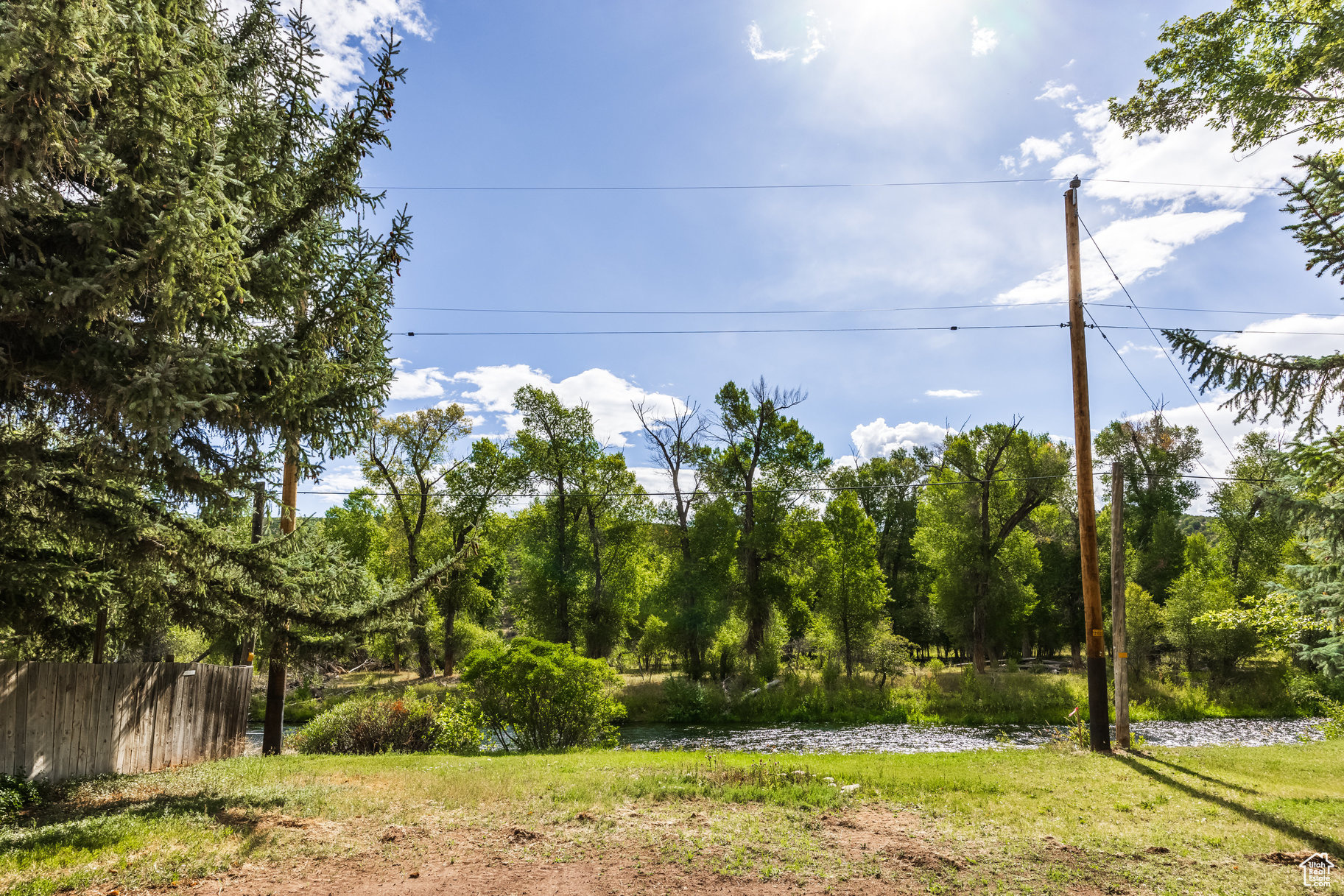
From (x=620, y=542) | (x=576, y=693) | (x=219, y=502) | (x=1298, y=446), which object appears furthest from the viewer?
(x=620, y=542)

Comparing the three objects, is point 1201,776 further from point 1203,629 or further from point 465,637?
point 465,637

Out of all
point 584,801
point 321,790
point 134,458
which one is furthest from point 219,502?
point 584,801

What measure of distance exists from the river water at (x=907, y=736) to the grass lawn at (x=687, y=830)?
8074 mm

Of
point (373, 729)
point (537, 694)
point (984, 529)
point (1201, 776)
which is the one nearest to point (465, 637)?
point (373, 729)

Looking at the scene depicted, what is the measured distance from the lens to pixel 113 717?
11.4 meters

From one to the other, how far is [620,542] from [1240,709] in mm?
25705

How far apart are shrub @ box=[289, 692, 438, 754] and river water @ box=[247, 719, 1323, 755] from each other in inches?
89.3

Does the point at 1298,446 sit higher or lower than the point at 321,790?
higher

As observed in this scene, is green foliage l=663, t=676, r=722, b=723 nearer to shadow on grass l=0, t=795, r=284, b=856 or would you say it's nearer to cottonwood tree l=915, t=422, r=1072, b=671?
cottonwood tree l=915, t=422, r=1072, b=671

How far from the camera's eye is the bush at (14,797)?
27.0 feet

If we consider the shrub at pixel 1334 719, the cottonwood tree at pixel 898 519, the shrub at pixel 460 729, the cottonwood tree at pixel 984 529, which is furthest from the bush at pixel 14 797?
the cottonwood tree at pixel 898 519

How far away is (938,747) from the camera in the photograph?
18891 millimetres

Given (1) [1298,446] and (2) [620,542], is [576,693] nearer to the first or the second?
(1) [1298,446]

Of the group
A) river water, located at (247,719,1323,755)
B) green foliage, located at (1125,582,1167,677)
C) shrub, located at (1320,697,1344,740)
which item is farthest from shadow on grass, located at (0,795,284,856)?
green foliage, located at (1125,582,1167,677)
